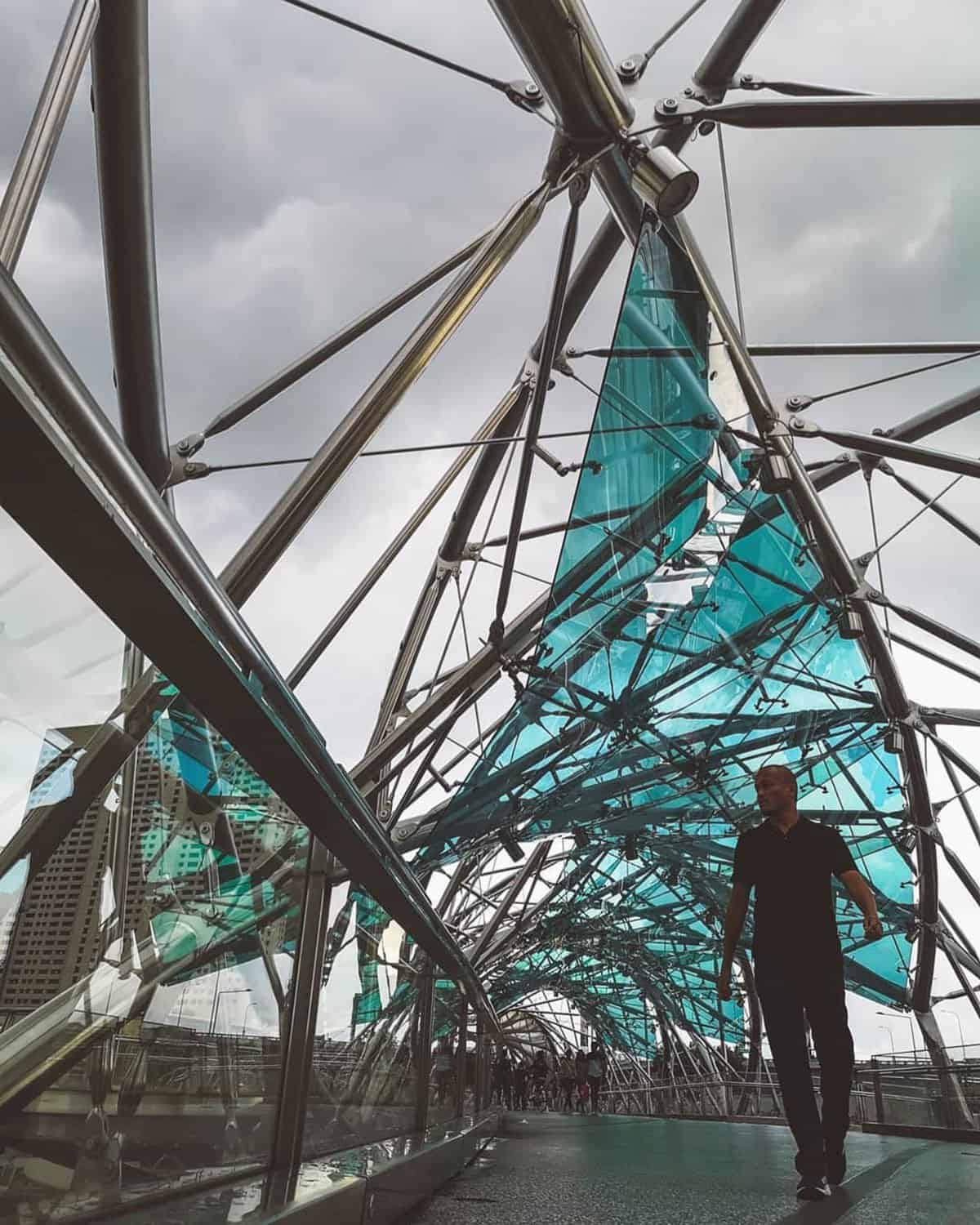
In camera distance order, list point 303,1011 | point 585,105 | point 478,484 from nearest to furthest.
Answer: point 303,1011
point 585,105
point 478,484

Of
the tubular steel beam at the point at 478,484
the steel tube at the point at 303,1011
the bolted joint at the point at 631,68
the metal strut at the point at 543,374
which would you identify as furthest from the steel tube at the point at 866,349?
the steel tube at the point at 303,1011

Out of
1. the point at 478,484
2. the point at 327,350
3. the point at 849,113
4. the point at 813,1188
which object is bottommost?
the point at 813,1188

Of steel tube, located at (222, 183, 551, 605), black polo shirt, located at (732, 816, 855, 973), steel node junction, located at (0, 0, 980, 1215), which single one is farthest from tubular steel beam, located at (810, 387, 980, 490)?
black polo shirt, located at (732, 816, 855, 973)

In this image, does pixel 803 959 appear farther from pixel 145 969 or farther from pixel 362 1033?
pixel 145 969

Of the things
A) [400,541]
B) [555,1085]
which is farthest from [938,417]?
[555,1085]

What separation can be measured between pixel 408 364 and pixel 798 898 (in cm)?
742

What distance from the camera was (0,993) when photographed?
163 cm

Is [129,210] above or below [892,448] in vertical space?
below

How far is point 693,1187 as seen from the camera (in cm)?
489

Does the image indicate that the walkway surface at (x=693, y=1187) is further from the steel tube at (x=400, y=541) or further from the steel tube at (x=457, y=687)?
the steel tube at (x=400, y=541)

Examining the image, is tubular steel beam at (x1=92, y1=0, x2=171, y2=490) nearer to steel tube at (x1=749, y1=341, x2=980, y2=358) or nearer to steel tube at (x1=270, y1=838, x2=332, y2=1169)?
steel tube at (x1=270, y1=838, x2=332, y2=1169)

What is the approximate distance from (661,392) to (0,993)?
7.75 metres

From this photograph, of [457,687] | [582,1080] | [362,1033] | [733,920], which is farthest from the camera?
[582,1080]

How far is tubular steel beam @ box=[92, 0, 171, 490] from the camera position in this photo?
24.7 feet
